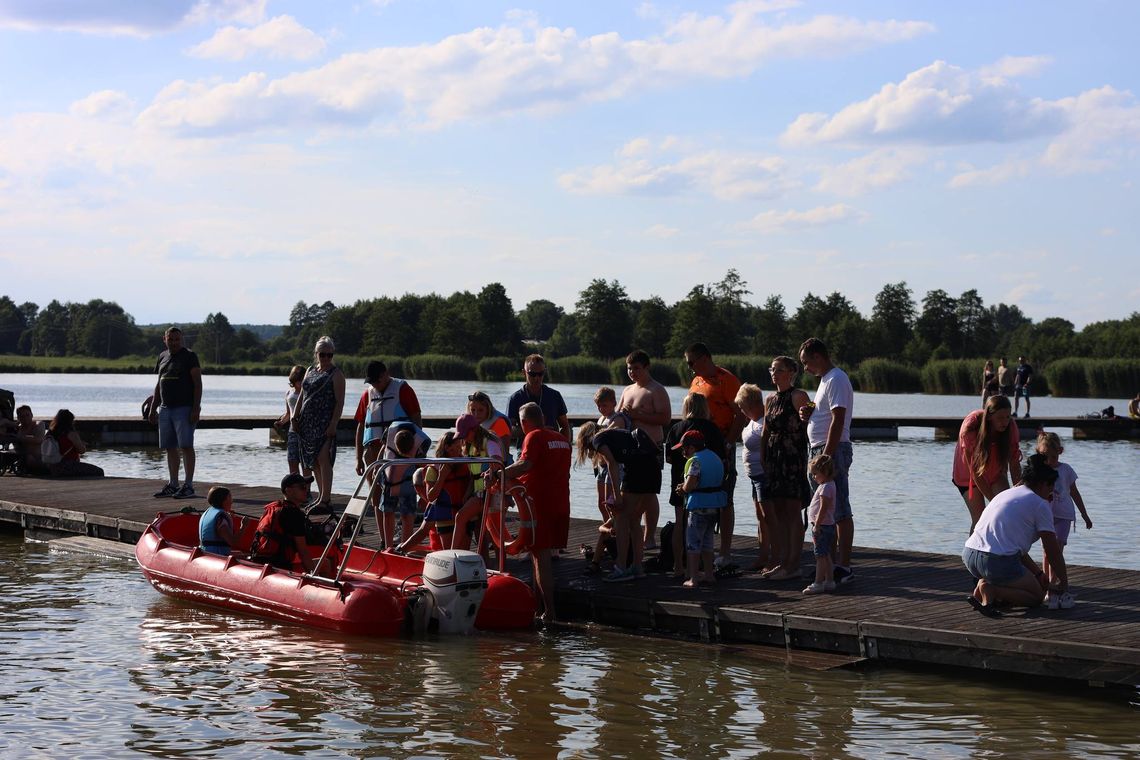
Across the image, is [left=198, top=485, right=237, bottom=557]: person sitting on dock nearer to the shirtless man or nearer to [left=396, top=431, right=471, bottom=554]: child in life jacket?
[left=396, top=431, right=471, bottom=554]: child in life jacket

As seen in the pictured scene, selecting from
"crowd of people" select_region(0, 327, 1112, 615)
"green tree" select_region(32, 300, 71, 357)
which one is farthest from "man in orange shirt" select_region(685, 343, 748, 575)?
"green tree" select_region(32, 300, 71, 357)

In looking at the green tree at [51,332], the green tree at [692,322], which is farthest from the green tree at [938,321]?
the green tree at [51,332]

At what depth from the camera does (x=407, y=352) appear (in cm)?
11788

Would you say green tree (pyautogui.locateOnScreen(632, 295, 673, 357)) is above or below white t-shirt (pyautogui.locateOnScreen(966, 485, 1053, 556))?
above

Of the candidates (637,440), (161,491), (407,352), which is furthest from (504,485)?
(407,352)

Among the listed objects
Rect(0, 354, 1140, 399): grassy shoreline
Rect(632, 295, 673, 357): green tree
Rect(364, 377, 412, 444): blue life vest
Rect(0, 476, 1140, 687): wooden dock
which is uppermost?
Rect(632, 295, 673, 357): green tree

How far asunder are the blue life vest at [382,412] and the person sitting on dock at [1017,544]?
17.8ft

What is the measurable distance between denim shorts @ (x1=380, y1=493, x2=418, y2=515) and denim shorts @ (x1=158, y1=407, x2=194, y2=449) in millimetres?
4146

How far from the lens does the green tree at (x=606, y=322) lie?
110m

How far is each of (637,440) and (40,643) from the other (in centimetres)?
464

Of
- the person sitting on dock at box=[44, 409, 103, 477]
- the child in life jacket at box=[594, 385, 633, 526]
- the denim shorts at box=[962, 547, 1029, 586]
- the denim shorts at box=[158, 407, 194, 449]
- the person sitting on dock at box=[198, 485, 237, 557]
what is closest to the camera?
the denim shorts at box=[962, 547, 1029, 586]

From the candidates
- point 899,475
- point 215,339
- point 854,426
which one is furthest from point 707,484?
point 215,339

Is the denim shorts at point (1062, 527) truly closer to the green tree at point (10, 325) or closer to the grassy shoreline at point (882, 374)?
the grassy shoreline at point (882, 374)

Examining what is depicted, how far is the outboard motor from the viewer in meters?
9.11
